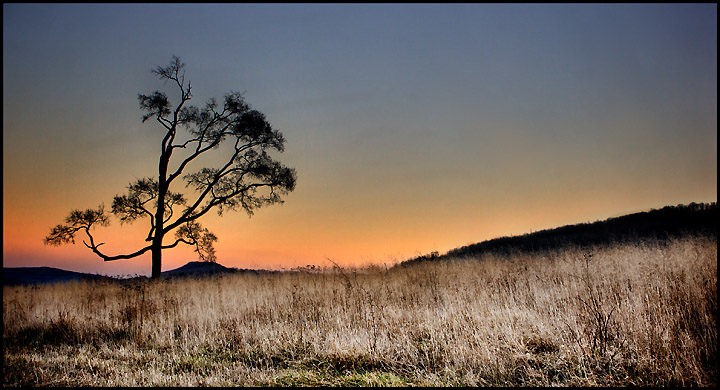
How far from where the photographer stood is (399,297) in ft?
28.7

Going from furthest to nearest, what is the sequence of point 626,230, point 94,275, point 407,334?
point 626,230
point 94,275
point 407,334

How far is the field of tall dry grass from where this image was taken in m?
4.12

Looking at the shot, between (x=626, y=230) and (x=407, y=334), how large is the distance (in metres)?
22.7

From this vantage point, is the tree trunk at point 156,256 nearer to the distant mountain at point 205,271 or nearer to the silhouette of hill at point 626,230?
the distant mountain at point 205,271

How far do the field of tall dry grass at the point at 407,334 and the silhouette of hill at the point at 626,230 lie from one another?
8.83m

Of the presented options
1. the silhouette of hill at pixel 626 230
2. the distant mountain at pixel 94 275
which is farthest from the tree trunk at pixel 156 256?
the silhouette of hill at pixel 626 230

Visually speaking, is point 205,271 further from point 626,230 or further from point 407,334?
point 626,230

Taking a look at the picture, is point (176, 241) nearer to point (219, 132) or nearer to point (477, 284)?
point (219, 132)

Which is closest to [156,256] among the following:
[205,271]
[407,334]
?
[205,271]

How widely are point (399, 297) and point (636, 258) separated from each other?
24.6 feet

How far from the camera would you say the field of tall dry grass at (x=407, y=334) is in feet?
13.5

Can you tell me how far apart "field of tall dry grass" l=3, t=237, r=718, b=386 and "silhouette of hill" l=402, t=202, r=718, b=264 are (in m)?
8.83

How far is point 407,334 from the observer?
569cm

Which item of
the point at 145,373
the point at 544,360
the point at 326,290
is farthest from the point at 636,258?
the point at 145,373
